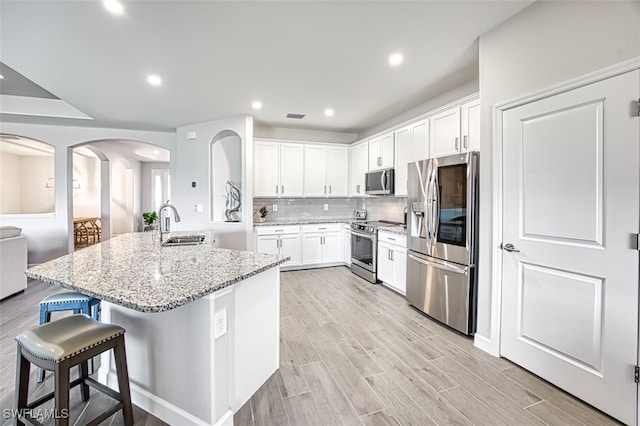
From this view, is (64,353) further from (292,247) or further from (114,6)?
(292,247)

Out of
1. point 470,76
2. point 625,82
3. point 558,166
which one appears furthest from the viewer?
point 470,76

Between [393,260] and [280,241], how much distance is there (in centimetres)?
199

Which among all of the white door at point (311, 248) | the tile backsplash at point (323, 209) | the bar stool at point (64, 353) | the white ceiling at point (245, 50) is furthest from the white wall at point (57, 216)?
the bar stool at point (64, 353)

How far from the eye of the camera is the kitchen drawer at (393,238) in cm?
366

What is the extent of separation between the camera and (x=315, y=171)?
5.38 meters

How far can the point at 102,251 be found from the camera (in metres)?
2.23

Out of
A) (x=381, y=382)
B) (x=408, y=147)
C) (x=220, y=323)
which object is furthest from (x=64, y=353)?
(x=408, y=147)

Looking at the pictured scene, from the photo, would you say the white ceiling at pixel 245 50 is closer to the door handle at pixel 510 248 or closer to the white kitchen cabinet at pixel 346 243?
the door handle at pixel 510 248

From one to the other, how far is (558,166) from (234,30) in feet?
8.65

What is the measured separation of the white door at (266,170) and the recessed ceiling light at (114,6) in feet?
9.86

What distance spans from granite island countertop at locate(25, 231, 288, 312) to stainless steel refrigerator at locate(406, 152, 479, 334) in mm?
1749

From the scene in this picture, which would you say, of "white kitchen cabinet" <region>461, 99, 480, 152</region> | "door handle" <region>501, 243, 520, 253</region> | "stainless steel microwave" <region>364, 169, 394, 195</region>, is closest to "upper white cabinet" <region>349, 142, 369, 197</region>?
"stainless steel microwave" <region>364, 169, 394, 195</region>

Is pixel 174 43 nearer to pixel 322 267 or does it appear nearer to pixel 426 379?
pixel 426 379

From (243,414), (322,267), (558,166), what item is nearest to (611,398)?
(558,166)
